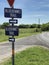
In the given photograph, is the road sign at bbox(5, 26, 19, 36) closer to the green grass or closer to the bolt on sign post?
the bolt on sign post

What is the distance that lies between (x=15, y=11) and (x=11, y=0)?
1.44 ft

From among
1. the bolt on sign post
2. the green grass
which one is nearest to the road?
the green grass

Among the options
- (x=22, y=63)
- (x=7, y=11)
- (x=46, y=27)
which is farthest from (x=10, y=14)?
(x=46, y=27)

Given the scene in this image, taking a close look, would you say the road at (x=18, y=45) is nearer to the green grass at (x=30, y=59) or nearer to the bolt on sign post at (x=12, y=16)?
the green grass at (x=30, y=59)

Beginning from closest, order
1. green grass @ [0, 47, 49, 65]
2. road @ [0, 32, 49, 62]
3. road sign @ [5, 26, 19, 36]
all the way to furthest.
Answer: road sign @ [5, 26, 19, 36] → green grass @ [0, 47, 49, 65] → road @ [0, 32, 49, 62]

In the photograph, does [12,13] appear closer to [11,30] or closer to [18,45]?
[11,30]

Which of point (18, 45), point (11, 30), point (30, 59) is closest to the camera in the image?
point (11, 30)

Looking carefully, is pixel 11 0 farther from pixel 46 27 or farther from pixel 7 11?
pixel 46 27

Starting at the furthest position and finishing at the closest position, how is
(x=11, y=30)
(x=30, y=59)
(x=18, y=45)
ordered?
(x=18, y=45) < (x=30, y=59) < (x=11, y=30)

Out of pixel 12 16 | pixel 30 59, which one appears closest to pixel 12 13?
pixel 12 16

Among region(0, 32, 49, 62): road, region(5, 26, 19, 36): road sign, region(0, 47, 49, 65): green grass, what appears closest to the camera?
region(5, 26, 19, 36): road sign

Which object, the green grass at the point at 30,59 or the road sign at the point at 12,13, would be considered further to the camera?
the green grass at the point at 30,59

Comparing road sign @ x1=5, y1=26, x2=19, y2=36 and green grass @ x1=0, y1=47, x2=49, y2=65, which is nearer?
road sign @ x1=5, y1=26, x2=19, y2=36

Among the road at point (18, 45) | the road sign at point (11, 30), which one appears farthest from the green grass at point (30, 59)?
the road sign at point (11, 30)
